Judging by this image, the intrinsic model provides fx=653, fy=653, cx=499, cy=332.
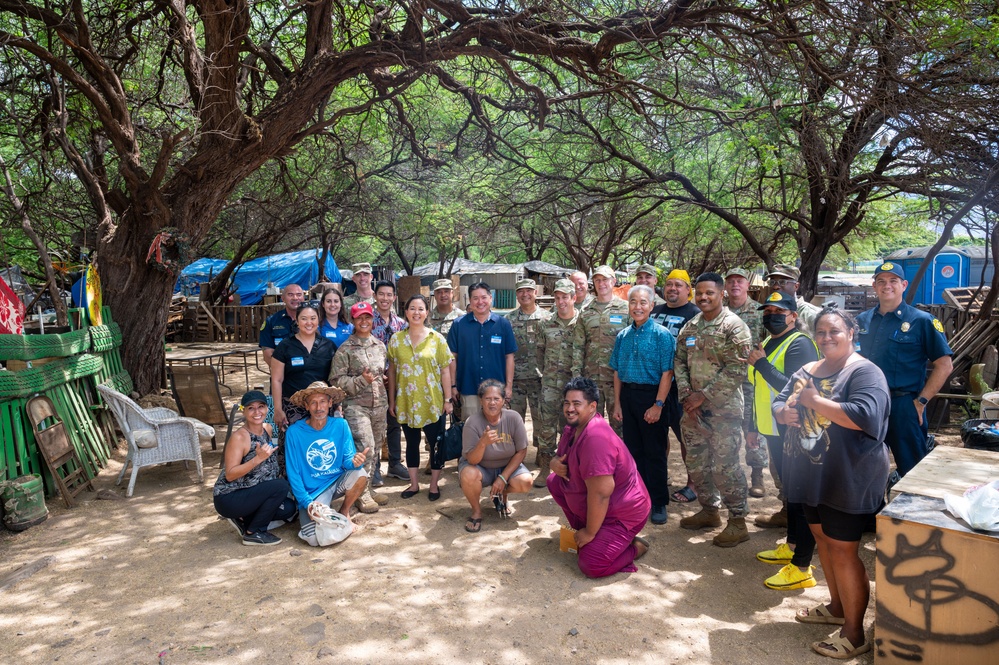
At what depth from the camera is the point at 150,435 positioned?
5.52m

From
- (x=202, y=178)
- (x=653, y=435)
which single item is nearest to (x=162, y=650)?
(x=653, y=435)

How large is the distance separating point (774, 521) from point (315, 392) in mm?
3399

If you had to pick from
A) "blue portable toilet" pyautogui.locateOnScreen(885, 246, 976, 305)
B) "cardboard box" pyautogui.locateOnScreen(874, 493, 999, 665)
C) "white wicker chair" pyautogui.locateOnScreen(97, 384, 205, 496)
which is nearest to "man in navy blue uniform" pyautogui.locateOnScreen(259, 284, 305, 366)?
"white wicker chair" pyautogui.locateOnScreen(97, 384, 205, 496)

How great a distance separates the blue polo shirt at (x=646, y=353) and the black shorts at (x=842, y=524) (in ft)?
5.89

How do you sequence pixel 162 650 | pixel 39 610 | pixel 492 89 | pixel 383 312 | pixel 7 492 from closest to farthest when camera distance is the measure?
1. pixel 162 650
2. pixel 39 610
3. pixel 7 492
4. pixel 383 312
5. pixel 492 89

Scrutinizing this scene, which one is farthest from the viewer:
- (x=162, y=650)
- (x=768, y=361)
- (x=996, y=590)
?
(x=768, y=361)

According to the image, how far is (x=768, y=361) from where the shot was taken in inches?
163

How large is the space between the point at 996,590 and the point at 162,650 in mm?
3660

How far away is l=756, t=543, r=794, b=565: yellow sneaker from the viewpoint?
13.3 feet

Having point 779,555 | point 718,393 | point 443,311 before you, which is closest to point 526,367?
point 443,311

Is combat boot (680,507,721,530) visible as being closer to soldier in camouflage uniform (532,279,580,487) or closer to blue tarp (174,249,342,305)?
soldier in camouflage uniform (532,279,580,487)

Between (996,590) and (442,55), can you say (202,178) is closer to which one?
(442,55)

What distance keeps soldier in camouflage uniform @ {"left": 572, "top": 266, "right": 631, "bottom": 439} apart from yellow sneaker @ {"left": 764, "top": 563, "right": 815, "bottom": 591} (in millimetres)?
1908

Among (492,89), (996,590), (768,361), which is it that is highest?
(492,89)
